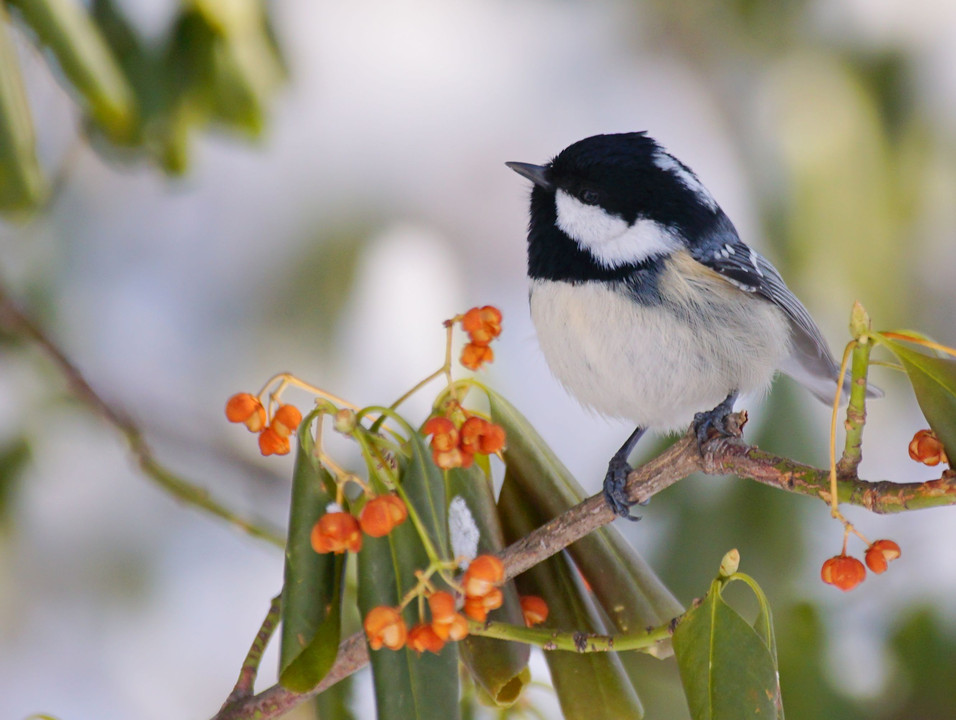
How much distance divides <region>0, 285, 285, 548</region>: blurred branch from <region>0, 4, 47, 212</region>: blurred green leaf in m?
0.40

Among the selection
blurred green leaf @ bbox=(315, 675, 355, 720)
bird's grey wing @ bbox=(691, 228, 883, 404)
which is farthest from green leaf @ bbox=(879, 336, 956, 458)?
blurred green leaf @ bbox=(315, 675, 355, 720)

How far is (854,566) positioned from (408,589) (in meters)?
0.36

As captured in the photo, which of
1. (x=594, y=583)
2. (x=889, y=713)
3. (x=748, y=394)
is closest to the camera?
(x=594, y=583)

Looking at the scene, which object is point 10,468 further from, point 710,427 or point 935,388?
point 935,388

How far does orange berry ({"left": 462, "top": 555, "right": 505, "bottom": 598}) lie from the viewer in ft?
2.46

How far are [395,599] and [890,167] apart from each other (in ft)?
6.02

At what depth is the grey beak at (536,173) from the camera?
126 cm

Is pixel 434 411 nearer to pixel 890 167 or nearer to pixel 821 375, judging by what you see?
pixel 821 375

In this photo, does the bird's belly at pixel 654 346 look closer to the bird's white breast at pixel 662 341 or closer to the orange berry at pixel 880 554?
the bird's white breast at pixel 662 341

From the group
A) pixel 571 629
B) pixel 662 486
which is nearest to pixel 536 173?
pixel 662 486

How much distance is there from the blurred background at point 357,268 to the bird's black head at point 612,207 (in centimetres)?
34

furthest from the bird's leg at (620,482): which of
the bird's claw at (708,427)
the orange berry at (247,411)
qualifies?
the orange berry at (247,411)

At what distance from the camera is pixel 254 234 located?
103 inches

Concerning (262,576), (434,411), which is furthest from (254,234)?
(434,411)
